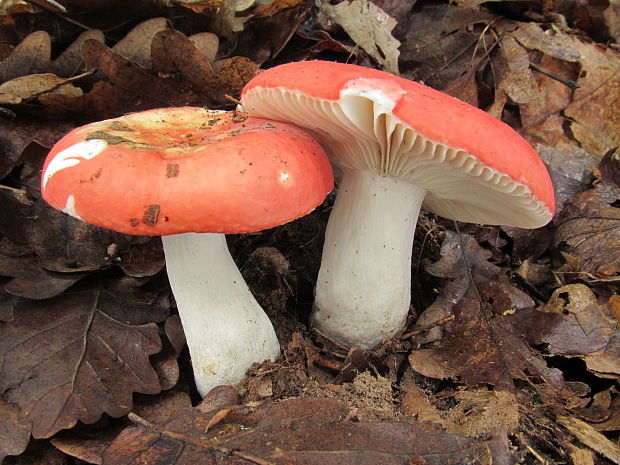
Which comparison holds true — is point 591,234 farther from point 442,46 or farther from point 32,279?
point 32,279

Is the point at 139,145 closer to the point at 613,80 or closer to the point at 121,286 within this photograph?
the point at 121,286

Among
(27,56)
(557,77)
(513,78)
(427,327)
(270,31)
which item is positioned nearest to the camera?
(427,327)

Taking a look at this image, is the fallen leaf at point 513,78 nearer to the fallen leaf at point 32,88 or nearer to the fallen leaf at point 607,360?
the fallen leaf at point 607,360

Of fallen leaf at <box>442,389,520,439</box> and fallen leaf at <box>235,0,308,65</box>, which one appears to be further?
fallen leaf at <box>235,0,308,65</box>

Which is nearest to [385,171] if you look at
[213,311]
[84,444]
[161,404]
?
[213,311]

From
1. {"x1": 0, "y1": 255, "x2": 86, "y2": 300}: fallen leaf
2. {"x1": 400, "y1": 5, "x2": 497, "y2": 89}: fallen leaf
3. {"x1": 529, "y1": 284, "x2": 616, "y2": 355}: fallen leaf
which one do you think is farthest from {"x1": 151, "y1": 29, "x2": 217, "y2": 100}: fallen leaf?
{"x1": 529, "y1": 284, "x2": 616, "y2": 355}: fallen leaf

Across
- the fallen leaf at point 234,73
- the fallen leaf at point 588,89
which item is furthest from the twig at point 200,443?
the fallen leaf at point 588,89

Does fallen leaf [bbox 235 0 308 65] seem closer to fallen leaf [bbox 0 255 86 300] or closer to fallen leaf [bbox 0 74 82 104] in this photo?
fallen leaf [bbox 0 74 82 104]
